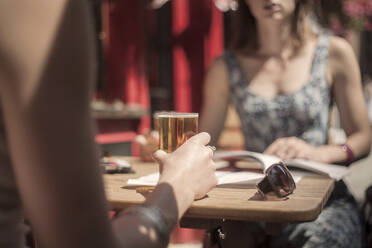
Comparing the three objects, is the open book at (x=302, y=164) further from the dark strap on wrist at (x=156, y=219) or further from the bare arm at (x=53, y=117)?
the bare arm at (x=53, y=117)

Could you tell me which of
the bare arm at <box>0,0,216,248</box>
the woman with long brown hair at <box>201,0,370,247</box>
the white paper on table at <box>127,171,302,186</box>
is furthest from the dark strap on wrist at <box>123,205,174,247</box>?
the woman with long brown hair at <box>201,0,370,247</box>

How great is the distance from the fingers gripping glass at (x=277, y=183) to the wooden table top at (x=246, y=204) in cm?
3

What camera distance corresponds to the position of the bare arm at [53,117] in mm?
576

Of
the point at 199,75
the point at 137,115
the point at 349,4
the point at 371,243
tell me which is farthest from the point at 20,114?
the point at 199,75

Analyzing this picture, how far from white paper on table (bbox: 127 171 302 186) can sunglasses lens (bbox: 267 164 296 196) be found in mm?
180

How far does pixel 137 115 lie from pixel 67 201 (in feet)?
15.6

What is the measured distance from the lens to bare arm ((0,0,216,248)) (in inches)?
22.7

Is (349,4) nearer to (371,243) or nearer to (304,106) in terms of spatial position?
(304,106)

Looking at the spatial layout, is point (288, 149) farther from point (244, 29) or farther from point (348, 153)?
point (244, 29)

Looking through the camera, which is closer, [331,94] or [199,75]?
[331,94]

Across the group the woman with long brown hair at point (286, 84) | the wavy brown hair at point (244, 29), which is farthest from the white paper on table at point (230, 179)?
the wavy brown hair at point (244, 29)

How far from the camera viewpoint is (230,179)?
4.73 ft

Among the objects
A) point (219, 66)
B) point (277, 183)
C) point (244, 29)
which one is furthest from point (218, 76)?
point (277, 183)

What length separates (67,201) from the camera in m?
0.62
